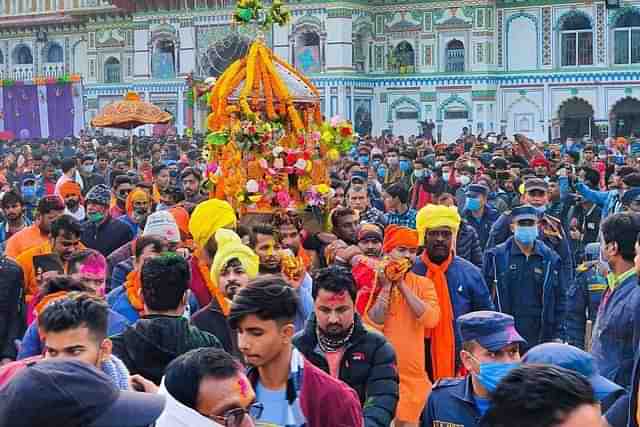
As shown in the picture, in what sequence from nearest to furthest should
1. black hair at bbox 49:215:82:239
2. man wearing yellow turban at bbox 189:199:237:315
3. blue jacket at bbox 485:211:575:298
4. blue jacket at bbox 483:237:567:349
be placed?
man wearing yellow turban at bbox 189:199:237:315 → black hair at bbox 49:215:82:239 → blue jacket at bbox 483:237:567:349 → blue jacket at bbox 485:211:575:298

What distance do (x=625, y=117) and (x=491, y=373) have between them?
28.3 metres

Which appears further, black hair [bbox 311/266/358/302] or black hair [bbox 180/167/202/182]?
black hair [bbox 180/167/202/182]

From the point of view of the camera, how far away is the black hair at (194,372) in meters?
3.38

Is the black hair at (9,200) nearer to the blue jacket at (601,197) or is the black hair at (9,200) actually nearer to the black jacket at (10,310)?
the black jacket at (10,310)

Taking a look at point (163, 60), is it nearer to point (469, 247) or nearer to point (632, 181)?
point (632, 181)

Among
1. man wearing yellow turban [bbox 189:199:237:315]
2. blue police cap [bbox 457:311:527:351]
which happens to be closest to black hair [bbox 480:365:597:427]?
blue police cap [bbox 457:311:527:351]

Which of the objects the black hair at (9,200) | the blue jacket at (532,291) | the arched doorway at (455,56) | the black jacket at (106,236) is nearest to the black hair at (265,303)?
the blue jacket at (532,291)

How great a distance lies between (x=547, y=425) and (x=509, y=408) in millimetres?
90

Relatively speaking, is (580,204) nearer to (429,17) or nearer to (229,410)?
(229,410)

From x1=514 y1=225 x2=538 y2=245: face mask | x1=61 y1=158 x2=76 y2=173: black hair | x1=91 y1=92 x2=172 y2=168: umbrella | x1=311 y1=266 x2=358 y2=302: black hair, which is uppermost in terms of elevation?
x1=91 y1=92 x2=172 y2=168: umbrella

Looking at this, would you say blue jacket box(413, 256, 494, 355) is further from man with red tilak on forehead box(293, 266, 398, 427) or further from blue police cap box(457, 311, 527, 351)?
blue police cap box(457, 311, 527, 351)

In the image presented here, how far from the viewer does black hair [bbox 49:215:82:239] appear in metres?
7.12

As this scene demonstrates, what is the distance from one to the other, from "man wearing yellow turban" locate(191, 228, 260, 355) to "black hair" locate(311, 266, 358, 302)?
42 cm

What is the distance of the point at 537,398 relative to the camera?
2.62 metres
